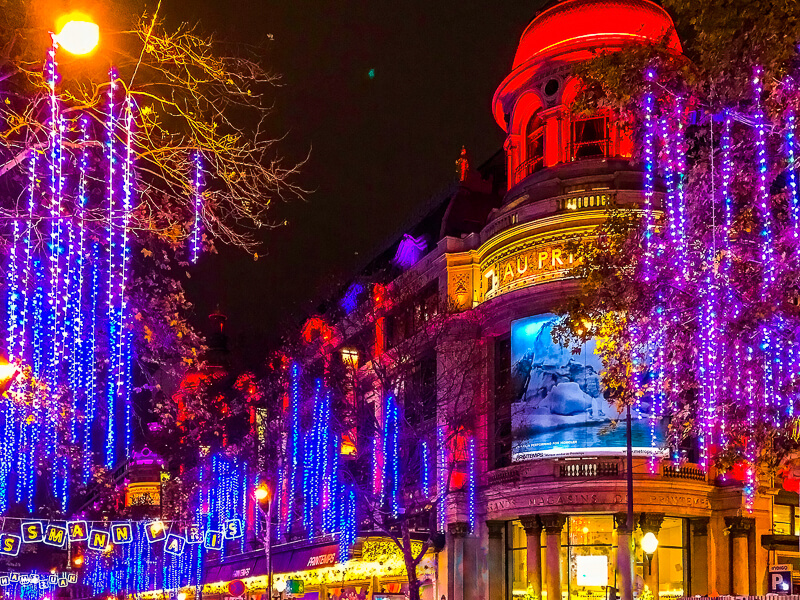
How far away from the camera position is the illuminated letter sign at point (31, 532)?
104ft

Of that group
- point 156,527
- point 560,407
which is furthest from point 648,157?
point 156,527

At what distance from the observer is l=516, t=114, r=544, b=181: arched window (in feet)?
137

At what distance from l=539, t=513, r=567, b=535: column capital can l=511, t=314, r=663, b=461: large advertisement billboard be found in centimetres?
207

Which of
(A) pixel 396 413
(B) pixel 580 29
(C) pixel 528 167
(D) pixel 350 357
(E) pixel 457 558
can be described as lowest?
(E) pixel 457 558

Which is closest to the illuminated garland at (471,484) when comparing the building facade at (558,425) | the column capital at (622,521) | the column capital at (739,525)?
the building facade at (558,425)

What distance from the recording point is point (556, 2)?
42.0 metres

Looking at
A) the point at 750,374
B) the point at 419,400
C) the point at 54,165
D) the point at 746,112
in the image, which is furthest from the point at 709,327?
the point at 419,400

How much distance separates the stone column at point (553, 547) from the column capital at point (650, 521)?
8.87 feet

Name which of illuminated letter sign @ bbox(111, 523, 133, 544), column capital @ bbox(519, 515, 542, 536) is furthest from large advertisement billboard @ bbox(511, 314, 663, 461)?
illuminated letter sign @ bbox(111, 523, 133, 544)

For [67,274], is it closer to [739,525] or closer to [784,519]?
[739,525]

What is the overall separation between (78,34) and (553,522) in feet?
99.8

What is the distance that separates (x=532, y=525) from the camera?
125 ft

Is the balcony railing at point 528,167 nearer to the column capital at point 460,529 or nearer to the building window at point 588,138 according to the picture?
the building window at point 588,138

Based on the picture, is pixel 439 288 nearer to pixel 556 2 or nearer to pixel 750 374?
pixel 556 2
